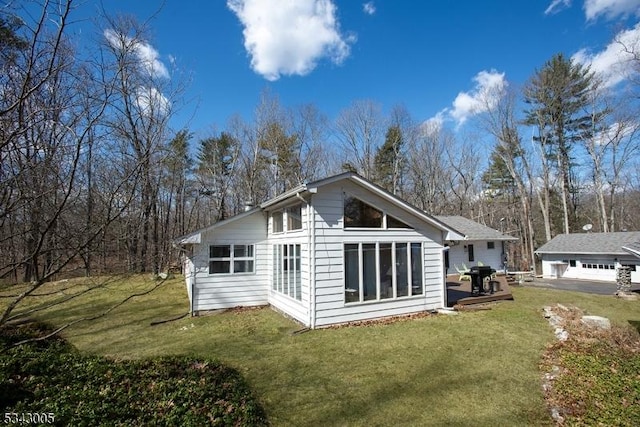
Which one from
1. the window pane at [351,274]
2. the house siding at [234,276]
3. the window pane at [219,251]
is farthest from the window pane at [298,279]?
the window pane at [219,251]

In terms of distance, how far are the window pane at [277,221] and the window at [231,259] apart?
103 centimetres

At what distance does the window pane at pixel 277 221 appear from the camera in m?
9.91

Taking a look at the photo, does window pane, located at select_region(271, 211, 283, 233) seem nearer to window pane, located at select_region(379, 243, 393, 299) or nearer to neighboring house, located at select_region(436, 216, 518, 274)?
window pane, located at select_region(379, 243, 393, 299)

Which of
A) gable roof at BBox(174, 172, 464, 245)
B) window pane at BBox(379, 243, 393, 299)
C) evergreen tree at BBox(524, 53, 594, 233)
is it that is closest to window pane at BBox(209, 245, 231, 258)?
gable roof at BBox(174, 172, 464, 245)

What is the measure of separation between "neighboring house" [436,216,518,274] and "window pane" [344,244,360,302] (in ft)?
38.8

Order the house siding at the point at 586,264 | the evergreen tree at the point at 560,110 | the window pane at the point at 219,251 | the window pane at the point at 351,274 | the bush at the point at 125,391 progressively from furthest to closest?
the evergreen tree at the point at 560,110, the house siding at the point at 586,264, the window pane at the point at 219,251, the window pane at the point at 351,274, the bush at the point at 125,391

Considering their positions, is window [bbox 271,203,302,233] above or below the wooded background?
below

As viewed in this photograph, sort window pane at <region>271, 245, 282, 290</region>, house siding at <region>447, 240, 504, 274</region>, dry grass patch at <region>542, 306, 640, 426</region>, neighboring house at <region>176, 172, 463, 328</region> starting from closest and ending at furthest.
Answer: dry grass patch at <region>542, 306, 640, 426</region>, neighboring house at <region>176, 172, 463, 328</region>, window pane at <region>271, 245, 282, 290</region>, house siding at <region>447, 240, 504, 274</region>

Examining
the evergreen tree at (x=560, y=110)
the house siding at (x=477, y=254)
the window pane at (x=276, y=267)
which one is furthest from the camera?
the evergreen tree at (x=560, y=110)

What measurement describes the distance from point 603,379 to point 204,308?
30.8ft

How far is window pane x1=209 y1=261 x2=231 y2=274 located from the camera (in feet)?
32.1

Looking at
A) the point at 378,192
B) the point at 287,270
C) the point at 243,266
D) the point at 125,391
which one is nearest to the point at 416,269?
the point at 378,192

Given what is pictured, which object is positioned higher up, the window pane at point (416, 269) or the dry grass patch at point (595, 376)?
the window pane at point (416, 269)

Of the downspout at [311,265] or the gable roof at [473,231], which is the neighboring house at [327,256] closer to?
the downspout at [311,265]
